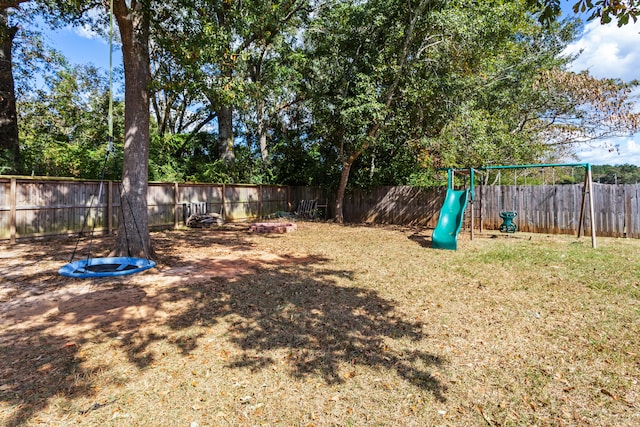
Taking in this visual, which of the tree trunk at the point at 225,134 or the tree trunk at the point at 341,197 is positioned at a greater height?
the tree trunk at the point at 225,134

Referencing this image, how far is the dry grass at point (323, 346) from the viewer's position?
2234 millimetres

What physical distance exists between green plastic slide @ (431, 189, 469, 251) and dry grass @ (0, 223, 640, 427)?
1971mm

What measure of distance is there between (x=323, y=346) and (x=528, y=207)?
10303mm

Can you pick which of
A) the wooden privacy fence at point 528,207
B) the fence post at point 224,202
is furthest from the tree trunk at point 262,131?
the wooden privacy fence at point 528,207

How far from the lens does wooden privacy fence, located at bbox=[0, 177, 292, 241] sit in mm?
7777

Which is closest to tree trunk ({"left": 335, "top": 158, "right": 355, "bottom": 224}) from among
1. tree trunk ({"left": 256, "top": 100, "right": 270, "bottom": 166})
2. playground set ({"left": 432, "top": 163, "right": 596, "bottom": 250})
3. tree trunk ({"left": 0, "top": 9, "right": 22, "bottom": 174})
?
tree trunk ({"left": 256, "top": 100, "right": 270, "bottom": 166})

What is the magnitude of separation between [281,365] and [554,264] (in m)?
5.70

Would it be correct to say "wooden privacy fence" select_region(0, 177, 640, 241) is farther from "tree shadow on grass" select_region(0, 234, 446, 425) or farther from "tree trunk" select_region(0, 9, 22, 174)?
"tree trunk" select_region(0, 9, 22, 174)

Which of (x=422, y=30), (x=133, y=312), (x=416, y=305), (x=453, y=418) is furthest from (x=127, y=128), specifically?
(x=422, y=30)

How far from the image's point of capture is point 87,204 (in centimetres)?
923

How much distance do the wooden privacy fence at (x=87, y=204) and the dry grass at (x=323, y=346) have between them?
2265 millimetres

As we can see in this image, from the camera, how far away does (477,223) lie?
12023 mm

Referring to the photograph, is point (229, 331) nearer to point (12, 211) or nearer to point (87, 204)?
point (12, 211)

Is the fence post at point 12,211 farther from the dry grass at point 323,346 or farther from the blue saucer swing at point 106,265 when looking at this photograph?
the blue saucer swing at point 106,265
